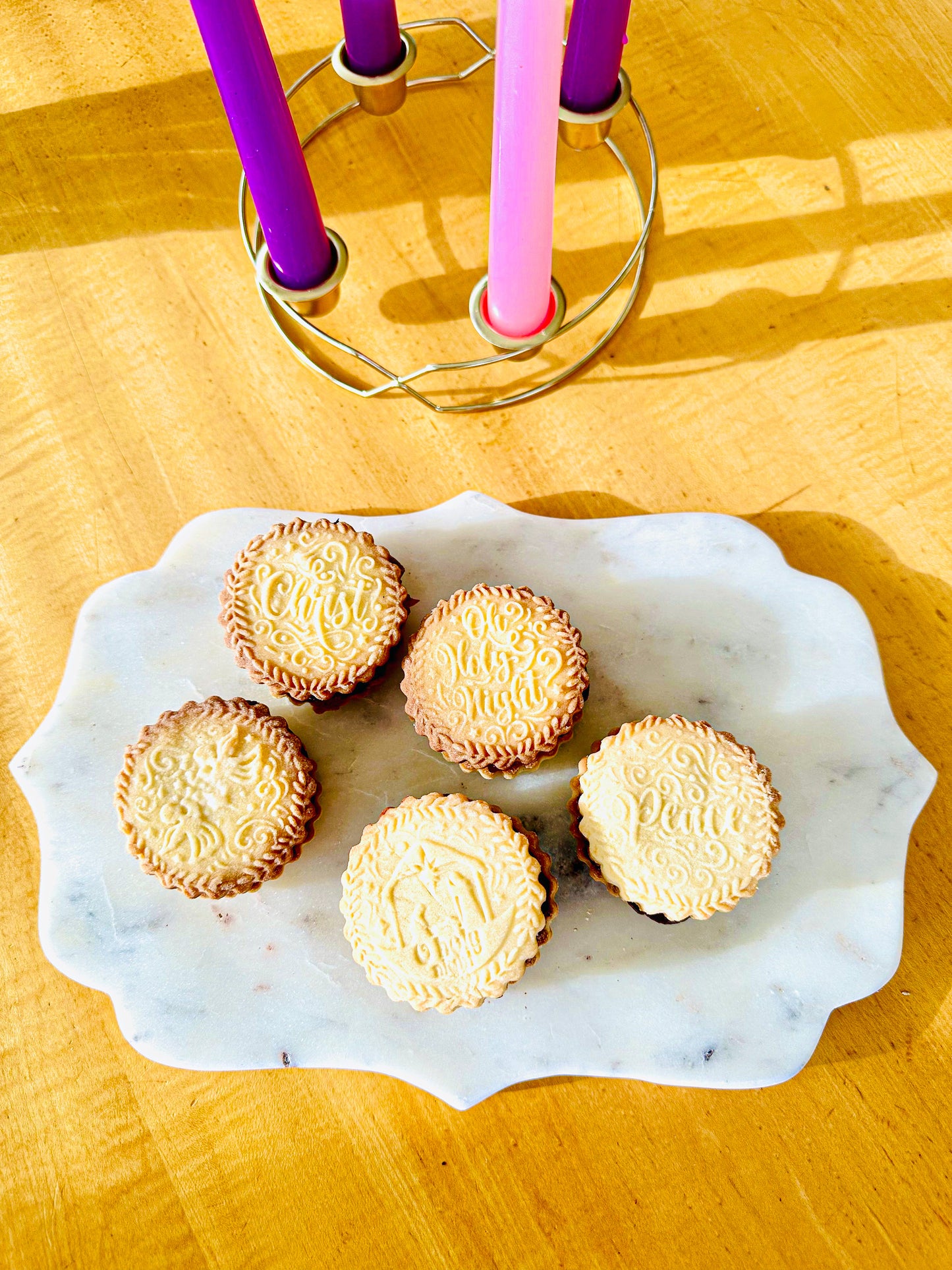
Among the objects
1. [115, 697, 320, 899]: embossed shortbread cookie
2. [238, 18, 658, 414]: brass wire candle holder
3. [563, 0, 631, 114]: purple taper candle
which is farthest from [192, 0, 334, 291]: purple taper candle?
[115, 697, 320, 899]: embossed shortbread cookie

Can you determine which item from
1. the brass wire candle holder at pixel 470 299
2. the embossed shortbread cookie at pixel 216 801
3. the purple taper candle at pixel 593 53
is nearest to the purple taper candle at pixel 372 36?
the brass wire candle holder at pixel 470 299

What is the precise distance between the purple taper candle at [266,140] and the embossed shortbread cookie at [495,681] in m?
0.29

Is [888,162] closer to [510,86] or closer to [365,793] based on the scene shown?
[510,86]

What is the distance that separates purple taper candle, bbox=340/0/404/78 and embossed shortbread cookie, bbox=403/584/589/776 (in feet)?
1.52

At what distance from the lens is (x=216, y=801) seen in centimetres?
76

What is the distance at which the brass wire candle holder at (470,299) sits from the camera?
730 millimetres

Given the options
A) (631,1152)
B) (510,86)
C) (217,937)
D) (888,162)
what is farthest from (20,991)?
(888,162)

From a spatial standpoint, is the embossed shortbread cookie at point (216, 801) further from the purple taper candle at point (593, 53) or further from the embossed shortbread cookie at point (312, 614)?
the purple taper candle at point (593, 53)

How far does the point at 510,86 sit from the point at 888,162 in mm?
620

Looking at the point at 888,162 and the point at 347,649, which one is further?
the point at 888,162

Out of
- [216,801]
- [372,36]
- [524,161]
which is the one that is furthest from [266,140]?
[216,801]

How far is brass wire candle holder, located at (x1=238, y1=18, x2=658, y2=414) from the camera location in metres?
0.73

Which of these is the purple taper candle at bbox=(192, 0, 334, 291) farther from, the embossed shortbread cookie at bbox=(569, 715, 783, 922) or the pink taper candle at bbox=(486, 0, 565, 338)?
the embossed shortbread cookie at bbox=(569, 715, 783, 922)

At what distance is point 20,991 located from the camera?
2.71 feet
